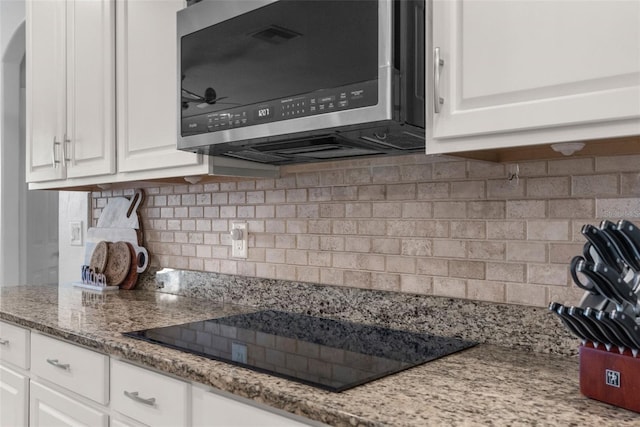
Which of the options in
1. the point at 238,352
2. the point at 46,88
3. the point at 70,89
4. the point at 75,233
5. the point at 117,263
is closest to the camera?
the point at 238,352

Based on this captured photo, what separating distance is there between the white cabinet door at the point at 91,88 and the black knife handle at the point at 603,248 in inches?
67.3

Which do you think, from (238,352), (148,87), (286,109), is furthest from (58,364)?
(286,109)

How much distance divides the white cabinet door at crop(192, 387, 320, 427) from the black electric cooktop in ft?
0.26

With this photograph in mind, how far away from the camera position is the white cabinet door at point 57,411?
1.55 meters

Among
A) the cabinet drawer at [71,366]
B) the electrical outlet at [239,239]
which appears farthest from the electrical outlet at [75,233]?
the electrical outlet at [239,239]

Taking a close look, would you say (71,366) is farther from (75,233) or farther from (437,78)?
(75,233)

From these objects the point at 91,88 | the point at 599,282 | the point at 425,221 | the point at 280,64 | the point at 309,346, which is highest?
the point at 91,88

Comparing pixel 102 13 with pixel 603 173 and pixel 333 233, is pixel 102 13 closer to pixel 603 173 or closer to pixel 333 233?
pixel 333 233

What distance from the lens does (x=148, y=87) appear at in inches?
76.2

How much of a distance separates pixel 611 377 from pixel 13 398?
193cm

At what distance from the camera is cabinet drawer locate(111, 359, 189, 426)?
1.29 m

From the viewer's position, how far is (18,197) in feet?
12.0

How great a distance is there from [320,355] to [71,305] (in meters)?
1.22

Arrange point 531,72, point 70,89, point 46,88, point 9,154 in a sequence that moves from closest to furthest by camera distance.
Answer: point 531,72 < point 70,89 < point 46,88 < point 9,154
